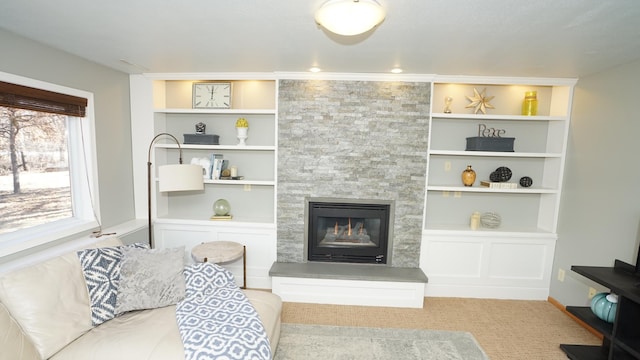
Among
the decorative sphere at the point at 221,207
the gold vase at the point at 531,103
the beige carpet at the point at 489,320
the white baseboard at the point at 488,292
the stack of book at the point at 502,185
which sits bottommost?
the beige carpet at the point at 489,320

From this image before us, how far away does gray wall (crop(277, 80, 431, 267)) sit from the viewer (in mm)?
3064

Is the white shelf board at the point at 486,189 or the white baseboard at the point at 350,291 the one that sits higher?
the white shelf board at the point at 486,189

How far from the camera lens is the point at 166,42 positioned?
2.21 m

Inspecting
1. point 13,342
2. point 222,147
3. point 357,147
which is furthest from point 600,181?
point 13,342

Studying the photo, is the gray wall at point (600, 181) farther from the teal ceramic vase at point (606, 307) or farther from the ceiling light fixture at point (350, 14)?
the ceiling light fixture at point (350, 14)

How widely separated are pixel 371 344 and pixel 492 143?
2394 mm

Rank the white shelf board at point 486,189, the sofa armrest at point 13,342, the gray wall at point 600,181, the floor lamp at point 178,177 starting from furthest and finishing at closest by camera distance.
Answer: the white shelf board at point 486,189
the floor lamp at point 178,177
the gray wall at point 600,181
the sofa armrest at point 13,342

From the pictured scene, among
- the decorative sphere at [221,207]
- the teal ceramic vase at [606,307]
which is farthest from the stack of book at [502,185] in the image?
the decorative sphere at [221,207]

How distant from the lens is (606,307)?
7.02 feet

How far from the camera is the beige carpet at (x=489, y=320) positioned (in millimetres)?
2424

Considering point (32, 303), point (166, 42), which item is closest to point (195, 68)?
point (166, 42)

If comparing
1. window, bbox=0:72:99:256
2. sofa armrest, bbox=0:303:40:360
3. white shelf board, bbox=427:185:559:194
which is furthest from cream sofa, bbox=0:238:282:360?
white shelf board, bbox=427:185:559:194

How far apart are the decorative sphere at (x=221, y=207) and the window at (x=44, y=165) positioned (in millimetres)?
1116

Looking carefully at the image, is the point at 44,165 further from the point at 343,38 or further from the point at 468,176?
the point at 468,176
